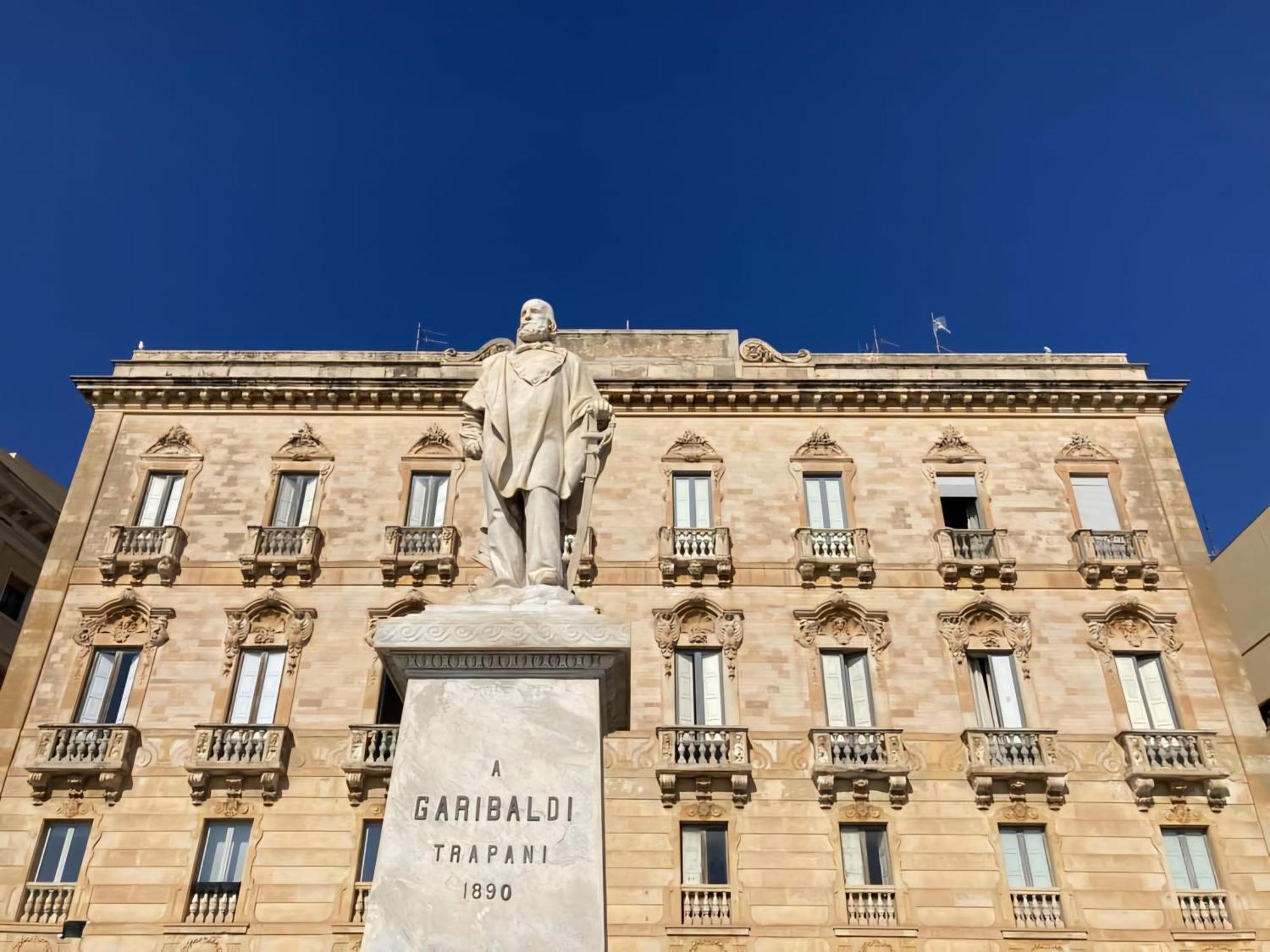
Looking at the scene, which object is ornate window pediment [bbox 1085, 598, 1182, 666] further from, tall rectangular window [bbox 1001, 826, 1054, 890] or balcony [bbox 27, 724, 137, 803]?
balcony [bbox 27, 724, 137, 803]

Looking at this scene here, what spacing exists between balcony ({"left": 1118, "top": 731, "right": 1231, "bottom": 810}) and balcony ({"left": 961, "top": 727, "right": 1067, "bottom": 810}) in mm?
1441

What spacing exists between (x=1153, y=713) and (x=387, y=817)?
2054cm

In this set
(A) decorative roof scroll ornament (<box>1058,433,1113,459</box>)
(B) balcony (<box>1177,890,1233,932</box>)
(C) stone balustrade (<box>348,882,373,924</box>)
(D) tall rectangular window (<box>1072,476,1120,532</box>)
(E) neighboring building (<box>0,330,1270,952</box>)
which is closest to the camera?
(B) balcony (<box>1177,890,1233,932</box>)

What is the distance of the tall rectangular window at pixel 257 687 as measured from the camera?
22.3m

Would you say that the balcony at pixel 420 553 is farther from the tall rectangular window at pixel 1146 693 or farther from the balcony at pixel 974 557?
the tall rectangular window at pixel 1146 693

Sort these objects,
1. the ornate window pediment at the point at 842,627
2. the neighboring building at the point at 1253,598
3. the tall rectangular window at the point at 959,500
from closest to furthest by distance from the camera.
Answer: the ornate window pediment at the point at 842,627
the tall rectangular window at the point at 959,500
the neighboring building at the point at 1253,598

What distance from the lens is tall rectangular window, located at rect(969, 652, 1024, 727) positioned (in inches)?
878

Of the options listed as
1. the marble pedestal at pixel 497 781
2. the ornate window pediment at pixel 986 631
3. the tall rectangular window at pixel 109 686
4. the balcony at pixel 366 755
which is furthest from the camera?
the ornate window pediment at pixel 986 631

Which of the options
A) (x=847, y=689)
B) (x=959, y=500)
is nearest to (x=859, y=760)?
(x=847, y=689)

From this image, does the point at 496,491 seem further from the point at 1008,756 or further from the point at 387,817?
the point at 1008,756

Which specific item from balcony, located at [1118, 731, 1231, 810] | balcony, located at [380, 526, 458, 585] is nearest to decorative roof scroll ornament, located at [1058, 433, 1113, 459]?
balcony, located at [1118, 731, 1231, 810]

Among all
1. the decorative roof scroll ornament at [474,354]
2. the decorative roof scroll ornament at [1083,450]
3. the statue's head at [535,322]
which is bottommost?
the statue's head at [535,322]

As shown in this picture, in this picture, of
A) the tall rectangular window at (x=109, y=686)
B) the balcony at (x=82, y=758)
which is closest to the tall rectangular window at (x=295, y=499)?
the tall rectangular window at (x=109, y=686)

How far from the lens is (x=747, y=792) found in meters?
21.2
